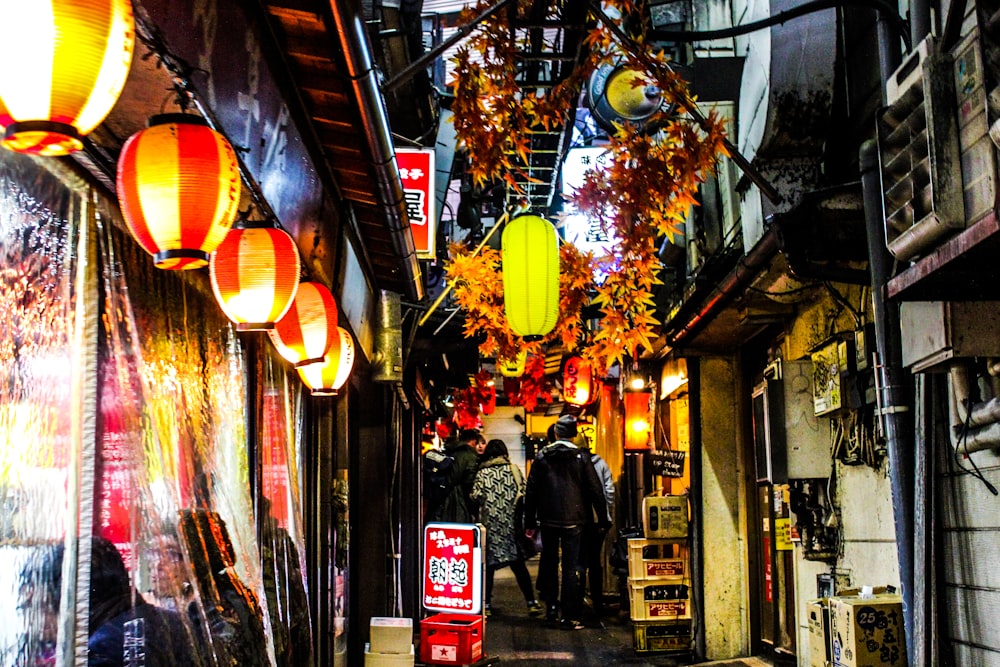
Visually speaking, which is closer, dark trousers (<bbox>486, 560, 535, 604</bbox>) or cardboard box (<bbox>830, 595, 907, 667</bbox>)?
Answer: cardboard box (<bbox>830, 595, 907, 667</bbox>)

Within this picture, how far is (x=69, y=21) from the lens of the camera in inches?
112

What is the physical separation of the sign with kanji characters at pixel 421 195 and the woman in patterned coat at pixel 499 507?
20.0ft

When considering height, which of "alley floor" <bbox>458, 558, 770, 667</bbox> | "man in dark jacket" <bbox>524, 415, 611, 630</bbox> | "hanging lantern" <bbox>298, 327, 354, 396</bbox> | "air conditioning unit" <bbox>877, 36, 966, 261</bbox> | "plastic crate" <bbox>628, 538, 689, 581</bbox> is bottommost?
"alley floor" <bbox>458, 558, 770, 667</bbox>

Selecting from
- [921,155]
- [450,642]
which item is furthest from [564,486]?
[921,155]

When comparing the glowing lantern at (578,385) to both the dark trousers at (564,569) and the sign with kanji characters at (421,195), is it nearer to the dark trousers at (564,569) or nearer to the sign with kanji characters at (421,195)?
the dark trousers at (564,569)

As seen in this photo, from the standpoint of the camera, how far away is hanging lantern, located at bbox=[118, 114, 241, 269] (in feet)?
13.0

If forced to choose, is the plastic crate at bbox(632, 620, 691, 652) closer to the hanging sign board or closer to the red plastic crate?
the hanging sign board

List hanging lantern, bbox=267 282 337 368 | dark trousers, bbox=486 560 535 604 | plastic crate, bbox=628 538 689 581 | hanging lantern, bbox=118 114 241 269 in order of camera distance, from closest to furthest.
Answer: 1. hanging lantern, bbox=118 114 241 269
2. hanging lantern, bbox=267 282 337 368
3. plastic crate, bbox=628 538 689 581
4. dark trousers, bbox=486 560 535 604

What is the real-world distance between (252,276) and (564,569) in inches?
464

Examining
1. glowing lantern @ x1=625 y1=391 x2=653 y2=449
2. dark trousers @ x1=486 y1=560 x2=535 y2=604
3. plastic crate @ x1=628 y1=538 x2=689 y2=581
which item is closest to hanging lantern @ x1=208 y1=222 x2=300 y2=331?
plastic crate @ x1=628 y1=538 x2=689 y2=581

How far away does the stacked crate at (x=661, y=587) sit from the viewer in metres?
14.3

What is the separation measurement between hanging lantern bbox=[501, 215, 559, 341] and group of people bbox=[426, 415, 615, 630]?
6.58 m

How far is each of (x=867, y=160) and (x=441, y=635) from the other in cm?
789

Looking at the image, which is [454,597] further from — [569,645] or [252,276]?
[252,276]
